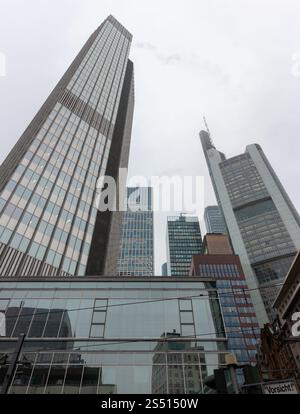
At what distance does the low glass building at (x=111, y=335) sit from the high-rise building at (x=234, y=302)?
8718 cm

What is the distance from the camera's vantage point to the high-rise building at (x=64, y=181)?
4181 centimetres

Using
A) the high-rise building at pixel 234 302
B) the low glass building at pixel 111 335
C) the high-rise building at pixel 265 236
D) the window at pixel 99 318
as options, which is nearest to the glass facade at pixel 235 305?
the high-rise building at pixel 234 302

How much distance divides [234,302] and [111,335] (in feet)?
373

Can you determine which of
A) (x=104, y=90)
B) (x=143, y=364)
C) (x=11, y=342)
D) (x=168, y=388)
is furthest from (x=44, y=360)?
(x=104, y=90)

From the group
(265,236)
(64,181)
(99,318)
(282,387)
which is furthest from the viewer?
(265,236)

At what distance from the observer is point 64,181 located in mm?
54938

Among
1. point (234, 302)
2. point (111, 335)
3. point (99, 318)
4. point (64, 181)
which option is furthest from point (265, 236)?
point (111, 335)

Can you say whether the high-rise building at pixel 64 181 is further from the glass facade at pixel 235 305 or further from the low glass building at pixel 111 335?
the glass facade at pixel 235 305

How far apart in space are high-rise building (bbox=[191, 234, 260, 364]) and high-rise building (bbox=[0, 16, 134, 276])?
6697 cm

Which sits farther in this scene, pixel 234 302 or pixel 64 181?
pixel 234 302

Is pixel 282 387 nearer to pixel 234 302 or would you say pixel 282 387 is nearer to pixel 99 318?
pixel 99 318

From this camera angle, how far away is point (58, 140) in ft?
195
